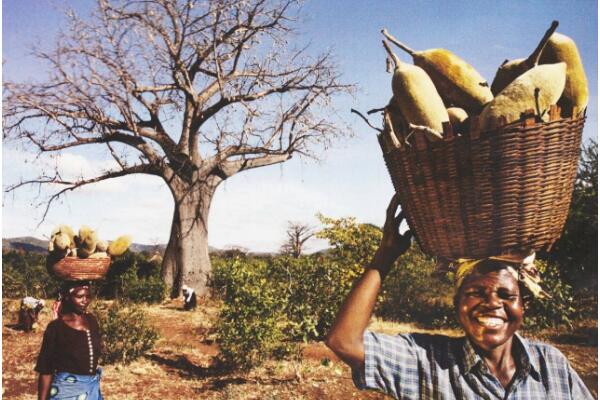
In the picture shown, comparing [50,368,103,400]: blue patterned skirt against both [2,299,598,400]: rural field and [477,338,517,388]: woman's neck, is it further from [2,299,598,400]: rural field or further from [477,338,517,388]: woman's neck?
[477,338,517,388]: woman's neck

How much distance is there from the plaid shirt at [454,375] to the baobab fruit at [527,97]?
70 centimetres

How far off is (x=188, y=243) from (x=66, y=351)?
8167 millimetres

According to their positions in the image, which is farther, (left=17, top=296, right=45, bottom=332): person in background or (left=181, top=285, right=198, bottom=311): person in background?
(left=181, top=285, right=198, bottom=311): person in background

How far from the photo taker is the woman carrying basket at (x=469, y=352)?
1.30 m

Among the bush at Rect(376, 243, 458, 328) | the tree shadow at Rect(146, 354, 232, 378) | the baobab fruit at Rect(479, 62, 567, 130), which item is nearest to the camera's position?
the baobab fruit at Rect(479, 62, 567, 130)

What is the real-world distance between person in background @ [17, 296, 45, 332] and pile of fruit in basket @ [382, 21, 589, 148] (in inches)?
287

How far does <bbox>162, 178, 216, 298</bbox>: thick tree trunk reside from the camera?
1057 cm

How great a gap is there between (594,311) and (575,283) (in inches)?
35.8

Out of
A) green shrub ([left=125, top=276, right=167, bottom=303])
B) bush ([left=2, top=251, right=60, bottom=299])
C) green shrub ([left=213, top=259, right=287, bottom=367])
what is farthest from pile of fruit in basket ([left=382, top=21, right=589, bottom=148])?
bush ([left=2, top=251, right=60, bottom=299])

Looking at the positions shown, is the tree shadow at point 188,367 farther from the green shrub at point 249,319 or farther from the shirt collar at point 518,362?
the shirt collar at point 518,362

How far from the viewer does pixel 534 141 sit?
1067mm

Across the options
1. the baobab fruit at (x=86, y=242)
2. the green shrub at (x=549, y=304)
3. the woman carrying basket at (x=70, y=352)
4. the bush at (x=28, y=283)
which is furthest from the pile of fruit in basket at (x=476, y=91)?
the bush at (x=28, y=283)

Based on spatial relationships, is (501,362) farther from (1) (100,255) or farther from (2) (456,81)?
(1) (100,255)

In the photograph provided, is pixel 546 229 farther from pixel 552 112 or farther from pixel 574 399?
pixel 574 399
